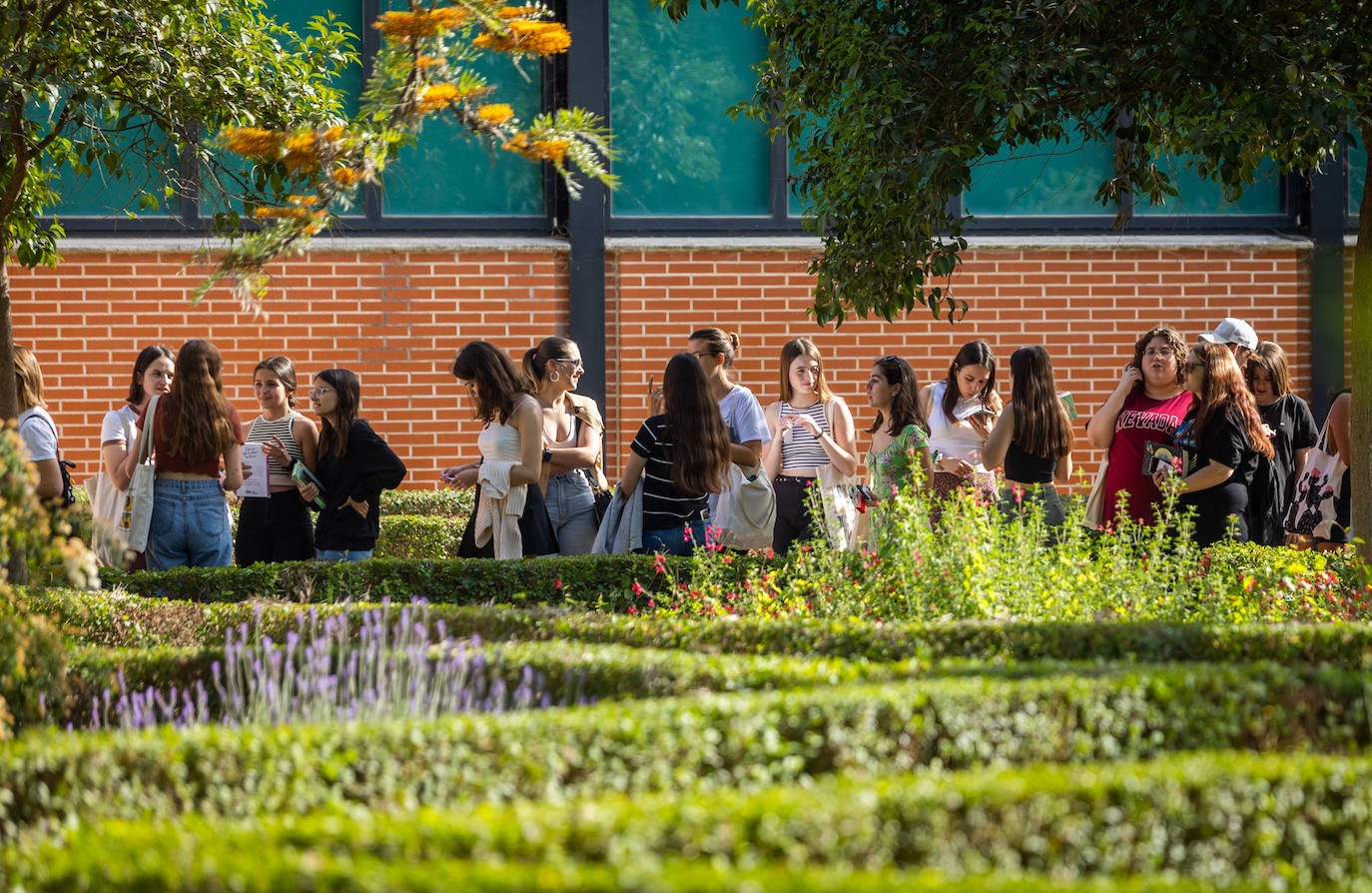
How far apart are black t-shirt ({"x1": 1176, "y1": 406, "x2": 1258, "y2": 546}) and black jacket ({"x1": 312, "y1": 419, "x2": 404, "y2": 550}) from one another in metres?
3.96

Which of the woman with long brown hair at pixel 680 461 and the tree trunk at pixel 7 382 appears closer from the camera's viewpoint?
the tree trunk at pixel 7 382

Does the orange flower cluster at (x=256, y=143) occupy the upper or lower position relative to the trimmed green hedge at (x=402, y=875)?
upper

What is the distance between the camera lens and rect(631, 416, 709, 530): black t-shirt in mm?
6512

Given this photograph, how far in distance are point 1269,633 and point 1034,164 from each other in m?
6.67

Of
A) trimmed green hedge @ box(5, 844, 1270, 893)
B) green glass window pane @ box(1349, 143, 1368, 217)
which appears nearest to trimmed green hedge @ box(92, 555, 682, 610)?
trimmed green hedge @ box(5, 844, 1270, 893)

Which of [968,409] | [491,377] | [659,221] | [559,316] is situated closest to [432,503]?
[559,316]

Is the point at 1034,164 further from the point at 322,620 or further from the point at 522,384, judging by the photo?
the point at 322,620

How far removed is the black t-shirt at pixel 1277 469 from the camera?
730 centimetres

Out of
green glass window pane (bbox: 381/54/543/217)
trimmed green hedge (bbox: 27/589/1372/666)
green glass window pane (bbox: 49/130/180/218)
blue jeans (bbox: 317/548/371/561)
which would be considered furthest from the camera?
green glass window pane (bbox: 381/54/543/217)

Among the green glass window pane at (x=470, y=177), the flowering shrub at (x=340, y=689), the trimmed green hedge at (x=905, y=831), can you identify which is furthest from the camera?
the green glass window pane at (x=470, y=177)

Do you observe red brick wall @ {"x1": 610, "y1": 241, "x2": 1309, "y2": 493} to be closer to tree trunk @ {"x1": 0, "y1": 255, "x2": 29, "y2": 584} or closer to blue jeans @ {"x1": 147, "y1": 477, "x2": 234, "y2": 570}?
blue jeans @ {"x1": 147, "y1": 477, "x2": 234, "y2": 570}

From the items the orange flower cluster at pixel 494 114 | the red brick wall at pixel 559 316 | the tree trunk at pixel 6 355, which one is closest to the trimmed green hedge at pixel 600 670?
the orange flower cluster at pixel 494 114

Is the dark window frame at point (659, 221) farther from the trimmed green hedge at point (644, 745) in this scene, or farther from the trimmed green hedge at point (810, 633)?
the trimmed green hedge at point (644, 745)

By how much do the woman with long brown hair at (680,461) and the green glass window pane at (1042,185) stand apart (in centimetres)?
490
